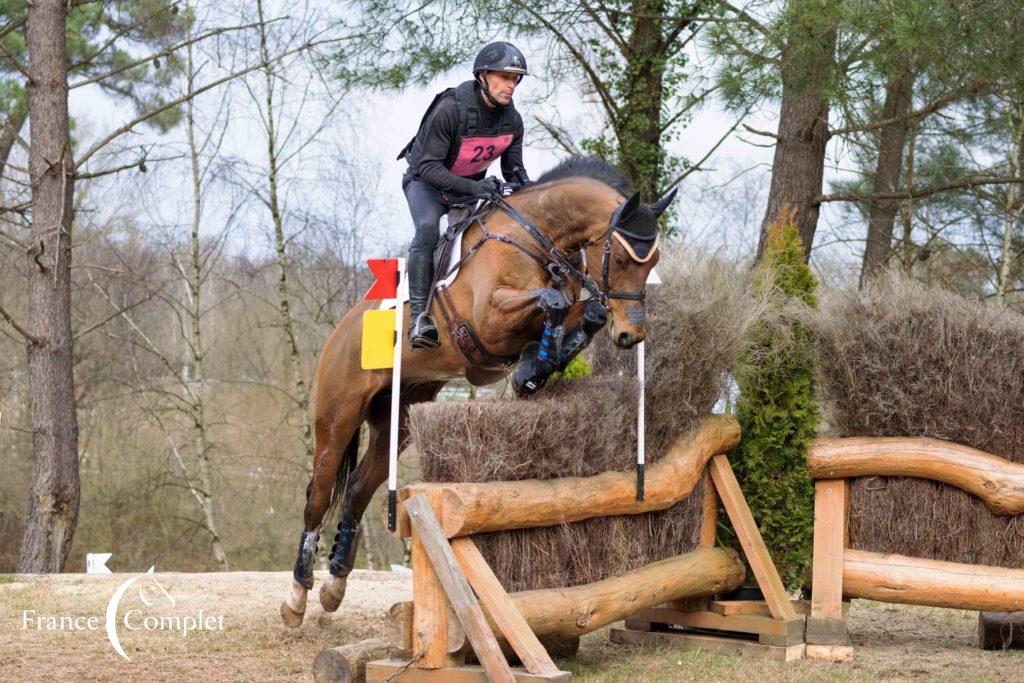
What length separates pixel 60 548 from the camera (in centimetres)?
959

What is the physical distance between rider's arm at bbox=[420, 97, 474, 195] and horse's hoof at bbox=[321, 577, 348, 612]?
7.61ft

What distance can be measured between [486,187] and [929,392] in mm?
2559

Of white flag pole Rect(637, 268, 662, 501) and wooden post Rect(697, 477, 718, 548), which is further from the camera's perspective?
wooden post Rect(697, 477, 718, 548)

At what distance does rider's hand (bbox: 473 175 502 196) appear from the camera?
204 inches

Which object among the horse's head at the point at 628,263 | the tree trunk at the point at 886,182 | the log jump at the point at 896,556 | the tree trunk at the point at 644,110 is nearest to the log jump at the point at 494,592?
the log jump at the point at 896,556

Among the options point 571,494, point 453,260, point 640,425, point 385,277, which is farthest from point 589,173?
point 571,494

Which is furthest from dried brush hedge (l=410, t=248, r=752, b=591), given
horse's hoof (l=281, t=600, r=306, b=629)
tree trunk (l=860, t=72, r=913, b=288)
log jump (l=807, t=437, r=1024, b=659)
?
tree trunk (l=860, t=72, r=913, b=288)

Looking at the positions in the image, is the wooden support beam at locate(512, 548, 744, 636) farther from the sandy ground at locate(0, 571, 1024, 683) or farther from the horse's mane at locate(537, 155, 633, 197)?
the horse's mane at locate(537, 155, 633, 197)

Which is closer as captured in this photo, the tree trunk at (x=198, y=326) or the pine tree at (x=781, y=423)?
the pine tree at (x=781, y=423)

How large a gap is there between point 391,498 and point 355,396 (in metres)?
1.50

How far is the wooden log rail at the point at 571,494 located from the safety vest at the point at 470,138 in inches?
71.9

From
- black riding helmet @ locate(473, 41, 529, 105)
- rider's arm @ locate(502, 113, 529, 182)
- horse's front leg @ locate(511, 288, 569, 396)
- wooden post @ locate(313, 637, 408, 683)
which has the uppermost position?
black riding helmet @ locate(473, 41, 529, 105)

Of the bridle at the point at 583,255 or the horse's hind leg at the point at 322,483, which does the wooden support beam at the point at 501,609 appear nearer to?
the bridle at the point at 583,255

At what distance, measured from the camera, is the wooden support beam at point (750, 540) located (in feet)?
17.2
